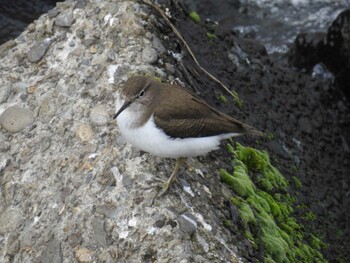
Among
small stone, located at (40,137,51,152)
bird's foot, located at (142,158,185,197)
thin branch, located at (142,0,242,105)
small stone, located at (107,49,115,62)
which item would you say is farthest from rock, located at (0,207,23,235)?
thin branch, located at (142,0,242,105)

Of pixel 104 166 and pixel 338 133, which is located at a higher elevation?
pixel 104 166

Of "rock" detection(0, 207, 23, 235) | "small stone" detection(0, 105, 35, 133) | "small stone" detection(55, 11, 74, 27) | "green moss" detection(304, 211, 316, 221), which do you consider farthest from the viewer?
"green moss" detection(304, 211, 316, 221)

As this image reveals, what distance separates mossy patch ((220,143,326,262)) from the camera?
5.67m

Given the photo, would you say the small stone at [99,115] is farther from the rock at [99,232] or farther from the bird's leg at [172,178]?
the rock at [99,232]

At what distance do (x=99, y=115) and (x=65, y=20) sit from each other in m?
1.34

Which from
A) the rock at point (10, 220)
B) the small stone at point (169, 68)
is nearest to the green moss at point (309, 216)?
the small stone at point (169, 68)

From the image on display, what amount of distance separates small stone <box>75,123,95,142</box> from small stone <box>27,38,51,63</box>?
3.56 feet

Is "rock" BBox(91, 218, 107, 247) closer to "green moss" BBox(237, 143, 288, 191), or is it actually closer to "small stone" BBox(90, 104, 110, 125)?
"small stone" BBox(90, 104, 110, 125)

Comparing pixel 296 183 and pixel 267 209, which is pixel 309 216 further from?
pixel 267 209

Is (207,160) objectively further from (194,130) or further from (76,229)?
(76,229)

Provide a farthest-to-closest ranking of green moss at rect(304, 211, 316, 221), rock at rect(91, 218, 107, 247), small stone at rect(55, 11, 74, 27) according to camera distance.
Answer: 1. green moss at rect(304, 211, 316, 221)
2. small stone at rect(55, 11, 74, 27)
3. rock at rect(91, 218, 107, 247)

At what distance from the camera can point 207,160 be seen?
19.5ft

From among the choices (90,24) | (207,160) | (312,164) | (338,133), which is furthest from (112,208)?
(338,133)

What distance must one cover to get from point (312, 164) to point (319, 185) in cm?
31
